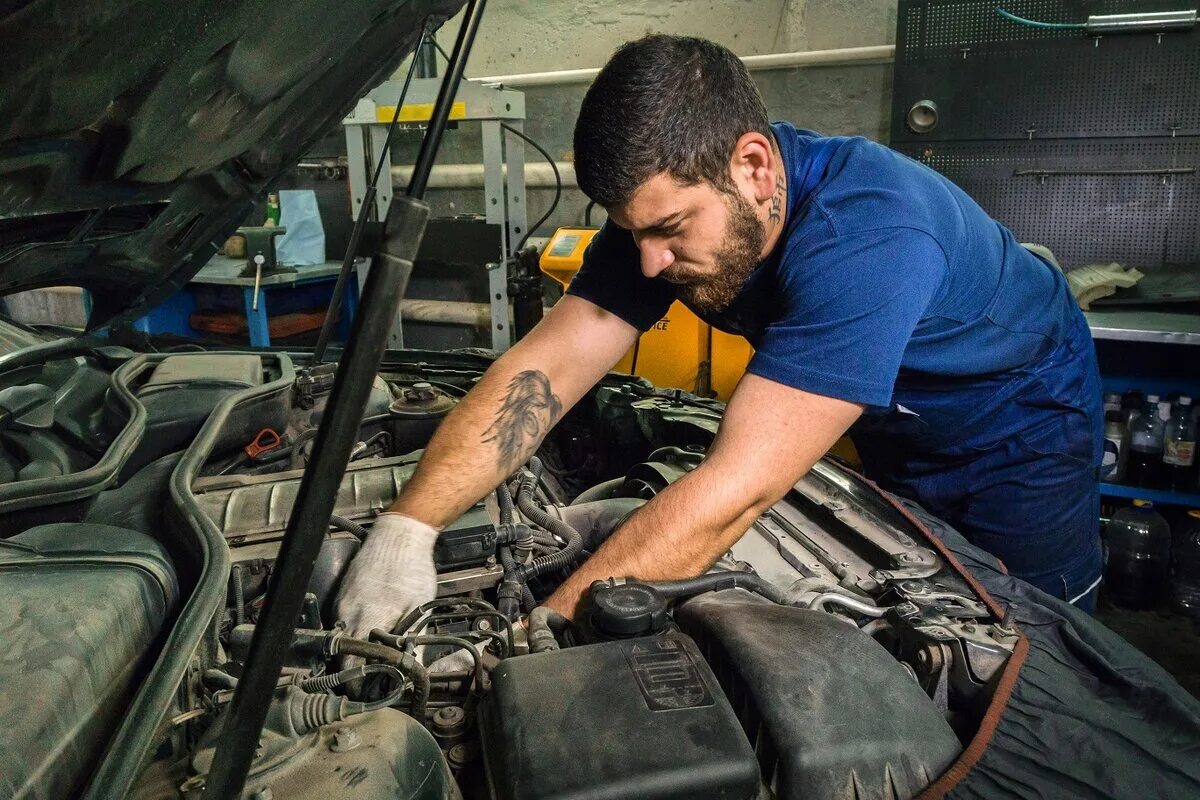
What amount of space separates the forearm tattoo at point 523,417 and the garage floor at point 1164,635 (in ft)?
7.87

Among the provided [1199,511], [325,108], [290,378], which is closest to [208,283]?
[290,378]

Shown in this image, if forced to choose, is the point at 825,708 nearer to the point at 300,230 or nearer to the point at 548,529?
the point at 548,529

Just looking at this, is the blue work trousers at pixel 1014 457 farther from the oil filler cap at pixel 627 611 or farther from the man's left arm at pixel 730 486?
the oil filler cap at pixel 627 611

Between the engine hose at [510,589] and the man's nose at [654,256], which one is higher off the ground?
the man's nose at [654,256]

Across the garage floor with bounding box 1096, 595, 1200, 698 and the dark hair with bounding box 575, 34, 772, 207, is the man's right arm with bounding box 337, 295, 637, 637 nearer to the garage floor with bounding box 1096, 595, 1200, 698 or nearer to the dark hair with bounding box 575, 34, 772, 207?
the dark hair with bounding box 575, 34, 772, 207

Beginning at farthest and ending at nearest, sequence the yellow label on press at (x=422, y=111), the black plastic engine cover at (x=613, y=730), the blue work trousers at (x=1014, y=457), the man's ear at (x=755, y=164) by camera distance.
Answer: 1. the yellow label on press at (x=422, y=111)
2. the blue work trousers at (x=1014, y=457)
3. the man's ear at (x=755, y=164)
4. the black plastic engine cover at (x=613, y=730)

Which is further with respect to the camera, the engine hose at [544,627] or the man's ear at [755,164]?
the man's ear at [755,164]

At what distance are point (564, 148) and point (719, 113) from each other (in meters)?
3.61

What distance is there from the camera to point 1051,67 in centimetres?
332

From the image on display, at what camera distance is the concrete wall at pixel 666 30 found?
3.93 m

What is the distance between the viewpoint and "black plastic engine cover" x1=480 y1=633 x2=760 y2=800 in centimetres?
78

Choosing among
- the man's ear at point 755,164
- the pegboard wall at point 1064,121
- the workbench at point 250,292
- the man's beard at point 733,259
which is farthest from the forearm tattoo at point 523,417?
the pegboard wall at point 1064,121

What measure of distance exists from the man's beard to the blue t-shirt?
50 millimetres

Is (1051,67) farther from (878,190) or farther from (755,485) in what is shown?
(755,485)
